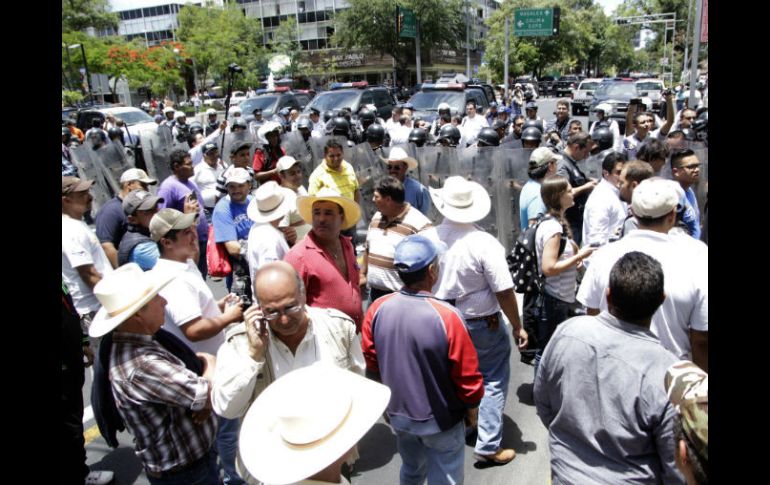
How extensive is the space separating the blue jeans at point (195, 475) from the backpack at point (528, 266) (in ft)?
7.36

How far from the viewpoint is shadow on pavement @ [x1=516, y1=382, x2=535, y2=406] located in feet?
14.2

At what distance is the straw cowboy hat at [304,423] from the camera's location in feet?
5.73

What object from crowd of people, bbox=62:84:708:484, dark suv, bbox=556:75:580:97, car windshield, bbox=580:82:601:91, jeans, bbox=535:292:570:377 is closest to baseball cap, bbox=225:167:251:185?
crowd of people, bbox=62:84:708:484

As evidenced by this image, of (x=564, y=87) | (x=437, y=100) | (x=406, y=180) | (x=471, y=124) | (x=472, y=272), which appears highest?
(x=564, y=87)

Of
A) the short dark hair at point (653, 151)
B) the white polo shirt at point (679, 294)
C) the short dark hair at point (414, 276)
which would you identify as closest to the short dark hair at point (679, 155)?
the short dark hair at point (653, 151)

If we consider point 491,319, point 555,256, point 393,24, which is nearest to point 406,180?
point 555,256

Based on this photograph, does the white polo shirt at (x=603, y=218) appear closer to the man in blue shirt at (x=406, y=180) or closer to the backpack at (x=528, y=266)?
the backpack at (x=528, y=266)

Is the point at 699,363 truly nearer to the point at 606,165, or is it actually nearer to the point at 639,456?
the point at 639,456

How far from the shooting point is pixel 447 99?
15.0m

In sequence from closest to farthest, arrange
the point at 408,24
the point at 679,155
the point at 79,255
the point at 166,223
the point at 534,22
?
the point at 166,223 < the point at 79,255 < the point at 679,155 < the point at 534,22 < the point at 408,24

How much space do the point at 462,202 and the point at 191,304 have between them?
5.91 feet

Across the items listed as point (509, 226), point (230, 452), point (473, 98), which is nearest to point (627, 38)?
point (473, 98)

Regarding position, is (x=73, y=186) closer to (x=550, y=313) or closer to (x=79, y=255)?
(x=79, y=255)

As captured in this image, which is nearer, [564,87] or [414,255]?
[414,255]
